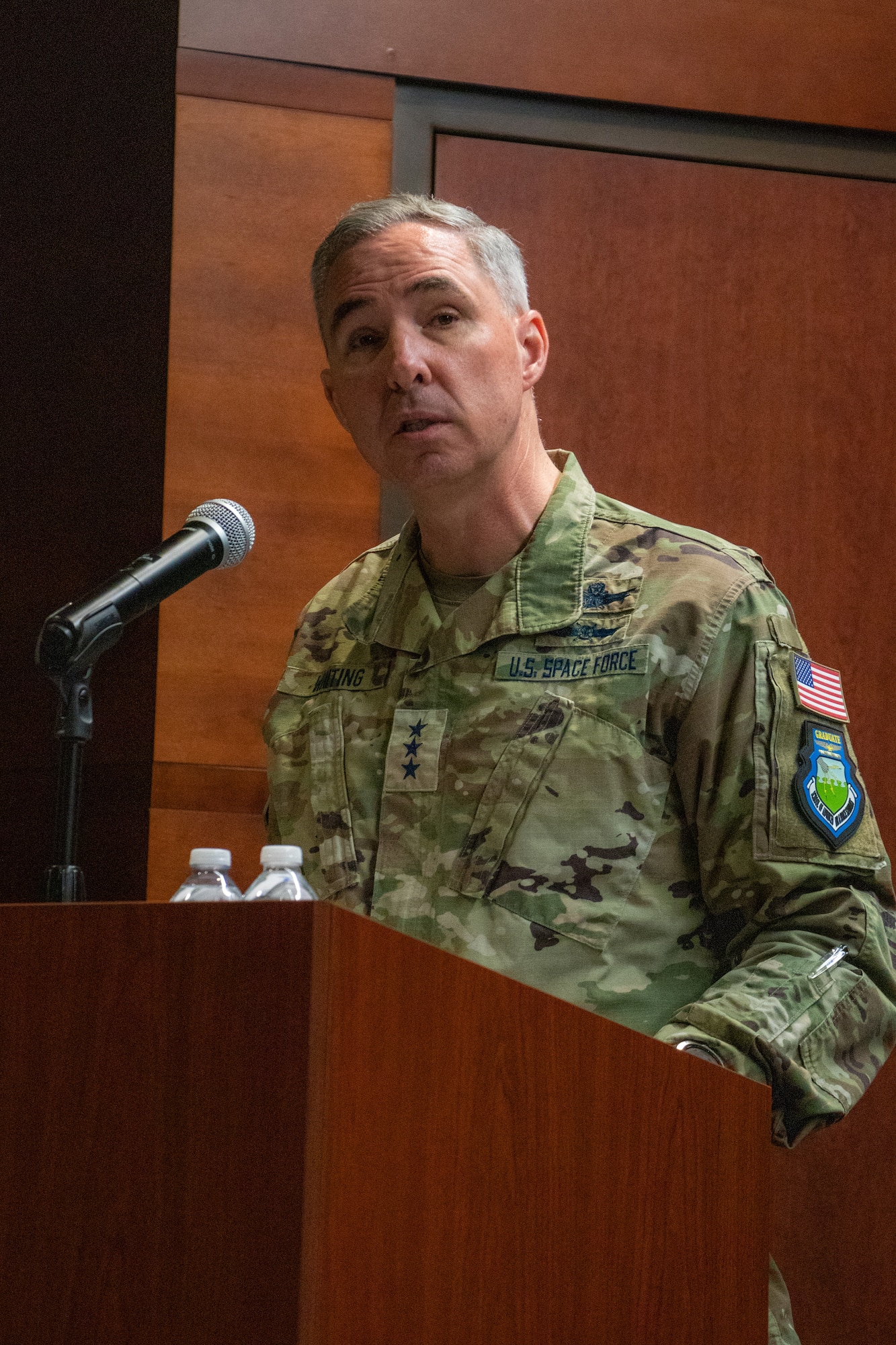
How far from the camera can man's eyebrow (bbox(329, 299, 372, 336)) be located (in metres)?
1.79

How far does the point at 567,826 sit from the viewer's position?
1.58 meters

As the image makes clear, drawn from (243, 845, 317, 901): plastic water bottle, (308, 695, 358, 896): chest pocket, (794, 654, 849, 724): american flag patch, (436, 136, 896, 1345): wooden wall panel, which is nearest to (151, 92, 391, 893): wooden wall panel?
(436, 136, 896, 1345): wooden wall panel

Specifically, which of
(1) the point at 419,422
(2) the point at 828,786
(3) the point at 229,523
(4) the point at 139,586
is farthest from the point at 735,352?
(4) the point at 139,586

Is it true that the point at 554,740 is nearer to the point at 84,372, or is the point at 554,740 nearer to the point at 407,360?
the point at 407,360

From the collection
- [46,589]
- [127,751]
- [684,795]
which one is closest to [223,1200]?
[684,795]

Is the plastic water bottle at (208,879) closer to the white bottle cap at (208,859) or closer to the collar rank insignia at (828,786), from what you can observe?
the white bottle cap at (208,859)

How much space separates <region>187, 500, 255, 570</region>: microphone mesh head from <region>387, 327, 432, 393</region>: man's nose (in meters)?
0.34

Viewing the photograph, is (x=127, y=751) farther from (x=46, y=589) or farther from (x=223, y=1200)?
(x=223, y=1200)

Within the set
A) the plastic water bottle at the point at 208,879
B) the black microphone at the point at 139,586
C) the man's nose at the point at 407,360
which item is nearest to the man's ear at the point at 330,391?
the man's nose at the point at 407,360

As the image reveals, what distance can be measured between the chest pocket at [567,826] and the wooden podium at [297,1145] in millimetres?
603

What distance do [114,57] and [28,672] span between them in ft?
3.39

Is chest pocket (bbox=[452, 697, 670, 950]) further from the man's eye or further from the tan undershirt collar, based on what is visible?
the man's eye

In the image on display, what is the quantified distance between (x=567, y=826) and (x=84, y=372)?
1.32 m

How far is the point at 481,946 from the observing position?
1.55m
